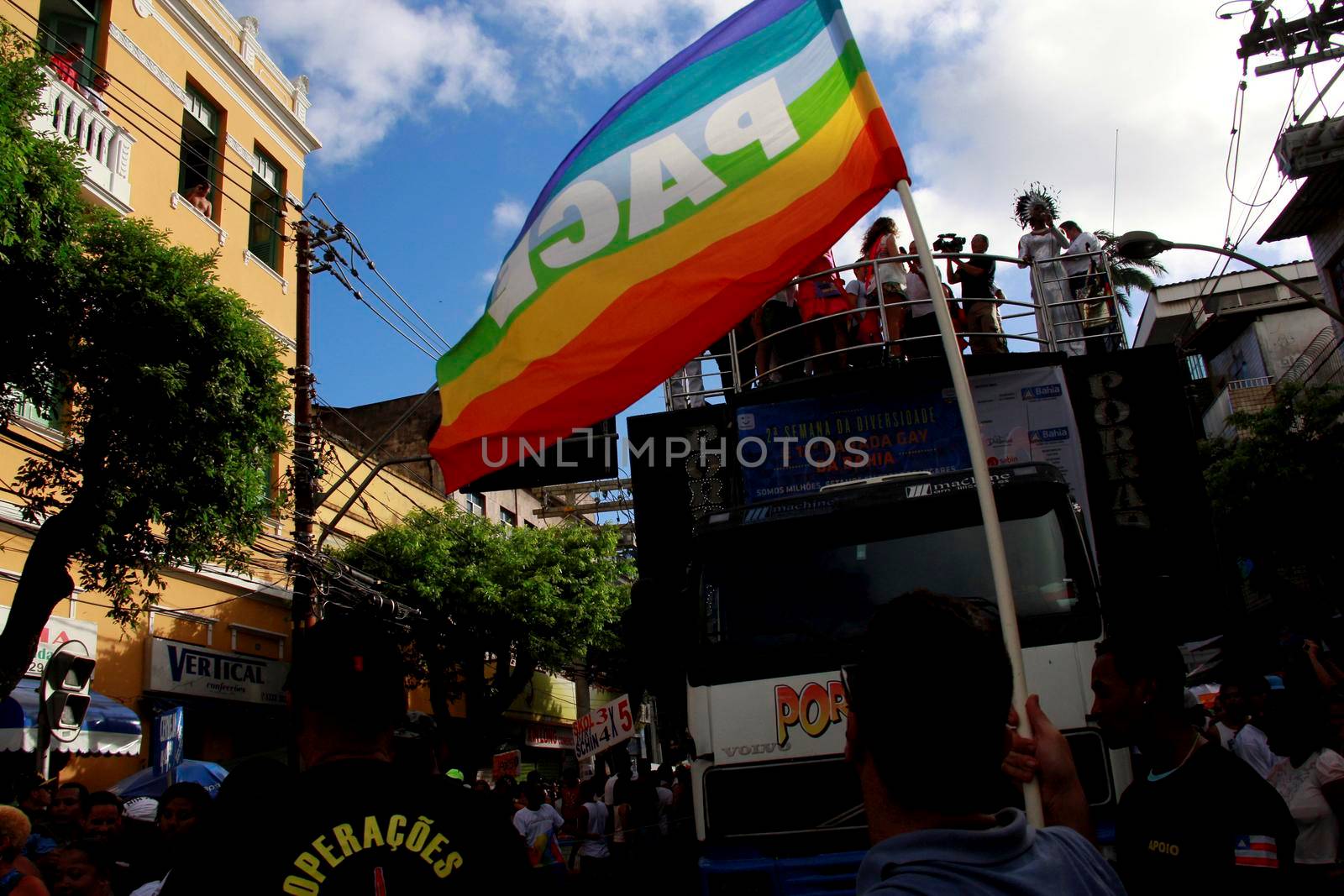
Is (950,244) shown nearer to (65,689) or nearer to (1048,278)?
(1048,278)

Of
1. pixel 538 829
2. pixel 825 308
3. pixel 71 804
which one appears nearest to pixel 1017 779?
pixel 825 308

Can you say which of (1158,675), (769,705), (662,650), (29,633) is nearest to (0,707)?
(29,633)

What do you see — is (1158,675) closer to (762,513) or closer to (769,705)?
(769,705)

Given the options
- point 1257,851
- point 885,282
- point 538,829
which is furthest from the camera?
point 538,829

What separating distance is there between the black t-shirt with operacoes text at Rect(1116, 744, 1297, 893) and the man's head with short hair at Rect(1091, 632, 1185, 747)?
0.23 meters

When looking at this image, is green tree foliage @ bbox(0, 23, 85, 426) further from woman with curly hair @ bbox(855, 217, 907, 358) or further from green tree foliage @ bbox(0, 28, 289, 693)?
woman with curly hair @ bbox(855, 217, 907, 358)

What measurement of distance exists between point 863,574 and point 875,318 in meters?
3.05

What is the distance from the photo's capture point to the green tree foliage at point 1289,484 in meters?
21.9

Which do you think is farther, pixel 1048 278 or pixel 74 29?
pixel 74 29

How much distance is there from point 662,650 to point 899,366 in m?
2.63

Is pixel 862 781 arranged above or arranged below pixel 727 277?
below

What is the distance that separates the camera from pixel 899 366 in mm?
7824

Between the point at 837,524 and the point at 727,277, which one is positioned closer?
the point at 727,277

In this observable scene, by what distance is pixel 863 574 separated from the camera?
6.61 meters
